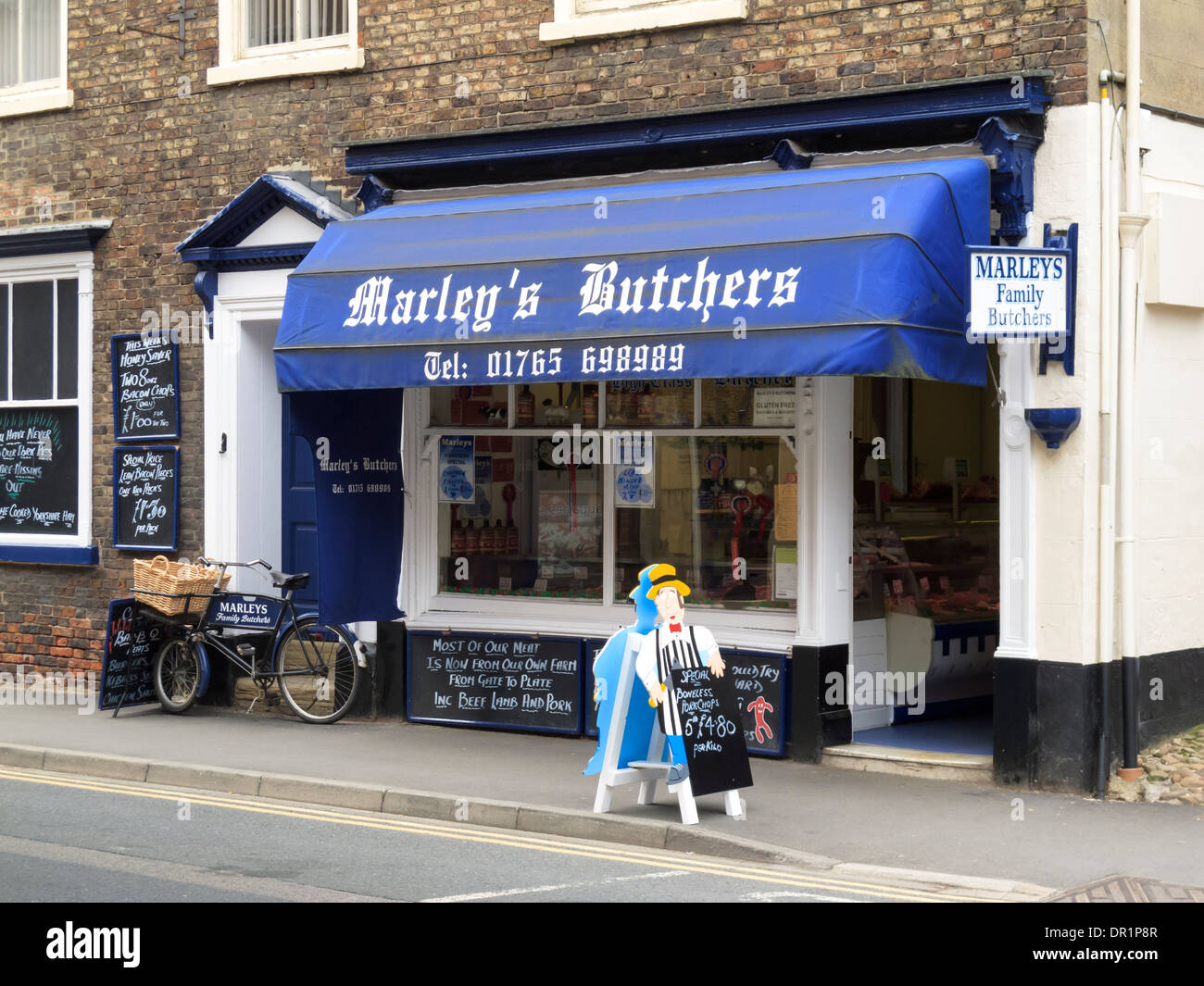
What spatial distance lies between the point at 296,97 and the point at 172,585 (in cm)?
381

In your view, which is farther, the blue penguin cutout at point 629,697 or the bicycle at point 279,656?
the bicycle at point 279,656

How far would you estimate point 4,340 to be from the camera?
14977mm

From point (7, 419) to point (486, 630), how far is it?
17.7 ft

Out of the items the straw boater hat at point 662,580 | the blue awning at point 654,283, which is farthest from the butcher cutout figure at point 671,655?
the blue awning at point 654,283

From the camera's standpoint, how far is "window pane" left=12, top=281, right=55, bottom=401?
14664mm

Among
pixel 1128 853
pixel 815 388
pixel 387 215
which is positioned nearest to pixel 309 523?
pixel 387 215

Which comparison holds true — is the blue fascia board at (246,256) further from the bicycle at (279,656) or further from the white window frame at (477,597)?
the bicycle at (279,656)

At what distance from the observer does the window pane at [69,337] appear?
14469 millimetres

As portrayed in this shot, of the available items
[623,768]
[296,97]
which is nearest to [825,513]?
[623,768]

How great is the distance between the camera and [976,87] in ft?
32.8

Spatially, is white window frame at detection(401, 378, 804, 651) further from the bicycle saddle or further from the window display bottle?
the bicycle saddle

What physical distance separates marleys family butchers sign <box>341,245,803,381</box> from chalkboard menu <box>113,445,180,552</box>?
3.11m

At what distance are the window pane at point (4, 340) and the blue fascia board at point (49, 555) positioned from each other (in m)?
1.34

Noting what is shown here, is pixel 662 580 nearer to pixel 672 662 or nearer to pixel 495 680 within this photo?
pixel 672 662
